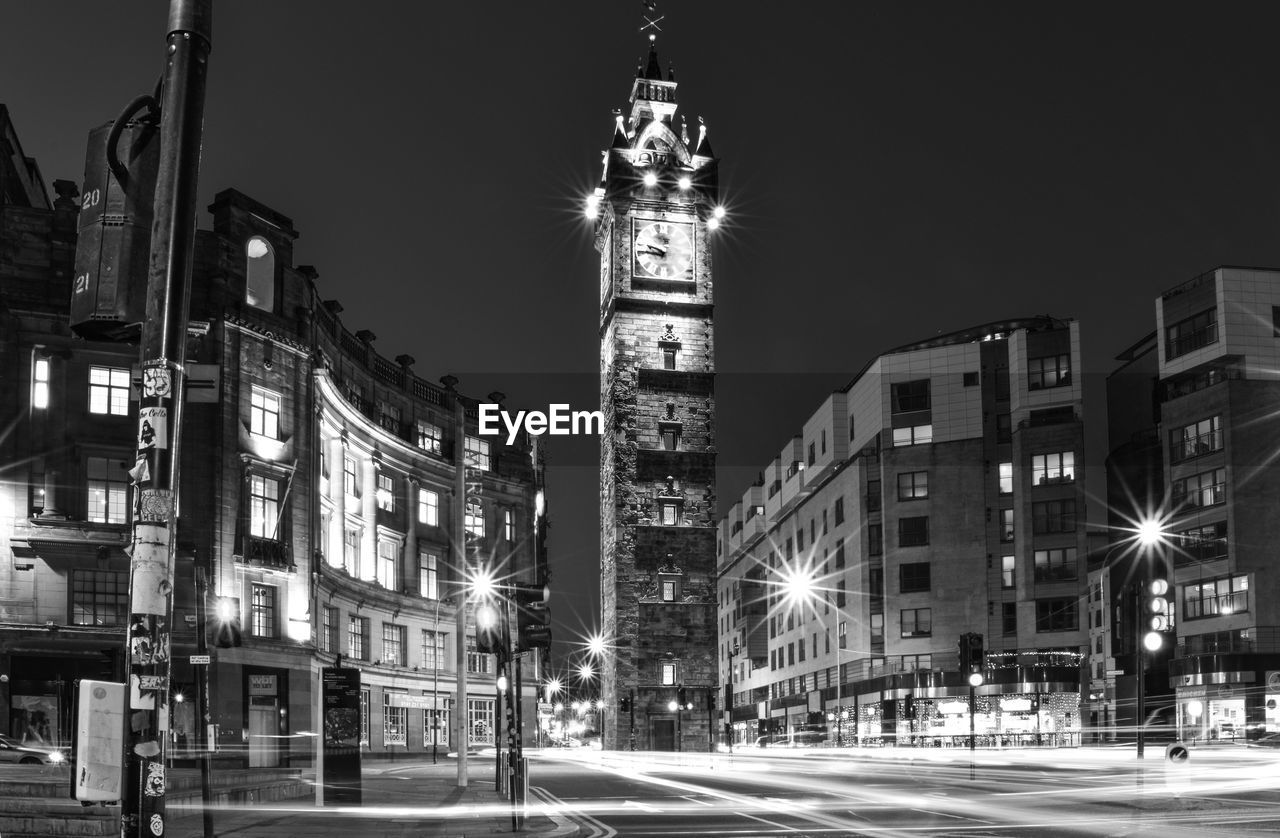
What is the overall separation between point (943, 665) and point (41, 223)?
68971mm

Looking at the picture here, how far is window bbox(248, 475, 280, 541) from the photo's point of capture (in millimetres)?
56219

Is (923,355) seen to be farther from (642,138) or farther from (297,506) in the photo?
(297,506)

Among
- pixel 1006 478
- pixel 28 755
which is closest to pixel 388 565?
pixel 28 755

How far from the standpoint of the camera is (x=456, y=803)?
1212 inches

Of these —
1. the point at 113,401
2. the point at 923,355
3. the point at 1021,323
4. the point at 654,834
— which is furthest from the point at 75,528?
the point at 1021,323

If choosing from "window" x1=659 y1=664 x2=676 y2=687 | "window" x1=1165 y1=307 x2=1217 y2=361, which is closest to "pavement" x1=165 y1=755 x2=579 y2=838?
"window" x1=659 y1=664 x2=676 y2=687

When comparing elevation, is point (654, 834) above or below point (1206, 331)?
below

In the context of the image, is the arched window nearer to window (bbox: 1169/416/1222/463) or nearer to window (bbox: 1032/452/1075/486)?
window (bbox: 1169/416/1222/463)

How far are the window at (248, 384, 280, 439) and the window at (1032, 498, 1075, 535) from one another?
6014 cm

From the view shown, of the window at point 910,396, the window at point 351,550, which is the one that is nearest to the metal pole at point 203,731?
the window at point 351,550

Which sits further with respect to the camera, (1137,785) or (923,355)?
(923,355)

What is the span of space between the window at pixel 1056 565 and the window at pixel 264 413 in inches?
2364

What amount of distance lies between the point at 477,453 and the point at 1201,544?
46360mm

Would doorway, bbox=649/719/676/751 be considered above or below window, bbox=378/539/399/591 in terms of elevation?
below
